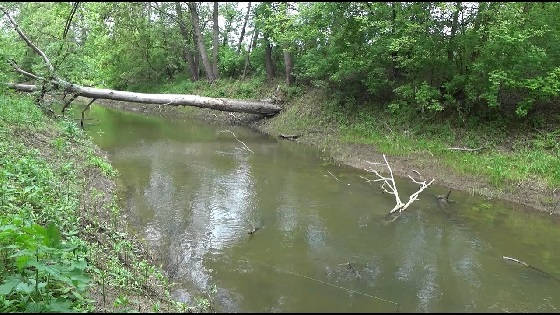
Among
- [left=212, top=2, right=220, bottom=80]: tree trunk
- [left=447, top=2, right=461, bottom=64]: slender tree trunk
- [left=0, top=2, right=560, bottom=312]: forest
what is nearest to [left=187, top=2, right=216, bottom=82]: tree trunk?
[left=212, top=2, right=220, bottom=80]: tree trunk

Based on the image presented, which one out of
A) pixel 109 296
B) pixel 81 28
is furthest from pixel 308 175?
pixel 81 28

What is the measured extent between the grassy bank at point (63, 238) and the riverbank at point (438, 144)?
754 centimetres

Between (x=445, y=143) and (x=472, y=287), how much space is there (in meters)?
7.84

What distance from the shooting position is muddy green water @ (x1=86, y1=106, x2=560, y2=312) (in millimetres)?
6227

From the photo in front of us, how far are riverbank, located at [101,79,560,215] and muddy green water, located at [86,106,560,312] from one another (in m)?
0.80

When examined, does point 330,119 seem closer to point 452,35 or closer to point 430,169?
point 452,35

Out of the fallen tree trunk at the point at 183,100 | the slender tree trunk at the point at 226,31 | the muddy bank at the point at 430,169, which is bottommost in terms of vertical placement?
the muddy bank at the point at 430,169

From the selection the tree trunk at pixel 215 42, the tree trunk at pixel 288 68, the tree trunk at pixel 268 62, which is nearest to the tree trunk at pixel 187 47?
the tree trunk at pixel 215 42

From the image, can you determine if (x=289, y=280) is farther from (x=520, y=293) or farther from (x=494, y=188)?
(x=494, y=188)

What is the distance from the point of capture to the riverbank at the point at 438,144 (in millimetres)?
10938

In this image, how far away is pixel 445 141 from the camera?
1389cm

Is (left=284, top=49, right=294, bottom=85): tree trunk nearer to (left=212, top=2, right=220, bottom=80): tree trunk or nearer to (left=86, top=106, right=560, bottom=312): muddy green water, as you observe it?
(left=212, top=2, right=220, bottom=80): tree trunk

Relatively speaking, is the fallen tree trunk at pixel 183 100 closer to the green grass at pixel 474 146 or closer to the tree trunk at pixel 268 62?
the tree trunk at pixel 268 62

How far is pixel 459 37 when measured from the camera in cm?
1373
